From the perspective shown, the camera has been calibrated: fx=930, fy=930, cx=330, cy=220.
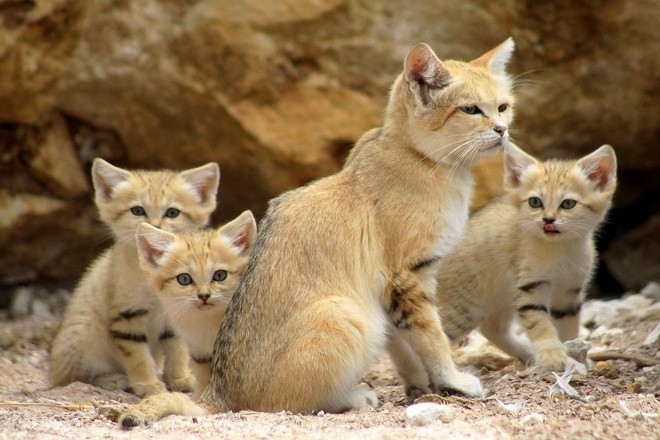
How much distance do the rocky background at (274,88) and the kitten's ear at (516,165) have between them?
232 cm

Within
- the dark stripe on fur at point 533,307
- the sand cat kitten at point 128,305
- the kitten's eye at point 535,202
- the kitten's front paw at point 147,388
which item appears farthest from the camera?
the sand cat kitten at point 128,305

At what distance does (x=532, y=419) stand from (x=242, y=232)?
84.2 inches

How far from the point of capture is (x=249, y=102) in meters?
8.45

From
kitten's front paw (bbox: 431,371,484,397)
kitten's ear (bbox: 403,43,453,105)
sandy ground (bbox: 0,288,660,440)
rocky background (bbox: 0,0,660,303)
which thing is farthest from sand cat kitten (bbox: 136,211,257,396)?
rocky background (bbox: 0,0,660,303)

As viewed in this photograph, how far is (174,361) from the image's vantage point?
6.48 meters

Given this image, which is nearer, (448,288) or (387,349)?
(387,349)

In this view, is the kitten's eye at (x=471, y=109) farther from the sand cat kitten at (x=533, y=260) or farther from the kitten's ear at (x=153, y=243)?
the kitten's ear at (x=153, y=243)

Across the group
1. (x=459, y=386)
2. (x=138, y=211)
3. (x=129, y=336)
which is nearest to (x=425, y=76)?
(x=459, y=386)

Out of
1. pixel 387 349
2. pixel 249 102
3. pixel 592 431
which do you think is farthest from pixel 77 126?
pixel 592 431

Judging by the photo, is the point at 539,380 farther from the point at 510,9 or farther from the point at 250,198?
the point at 250,198

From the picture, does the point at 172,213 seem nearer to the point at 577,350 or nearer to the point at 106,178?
the point at 106,178

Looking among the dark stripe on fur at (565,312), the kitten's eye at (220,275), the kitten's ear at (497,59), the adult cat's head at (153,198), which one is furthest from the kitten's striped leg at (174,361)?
the kitten's ear at (497,59)

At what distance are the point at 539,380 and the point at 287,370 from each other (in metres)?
1.54

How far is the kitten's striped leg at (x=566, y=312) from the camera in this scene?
5977mm
